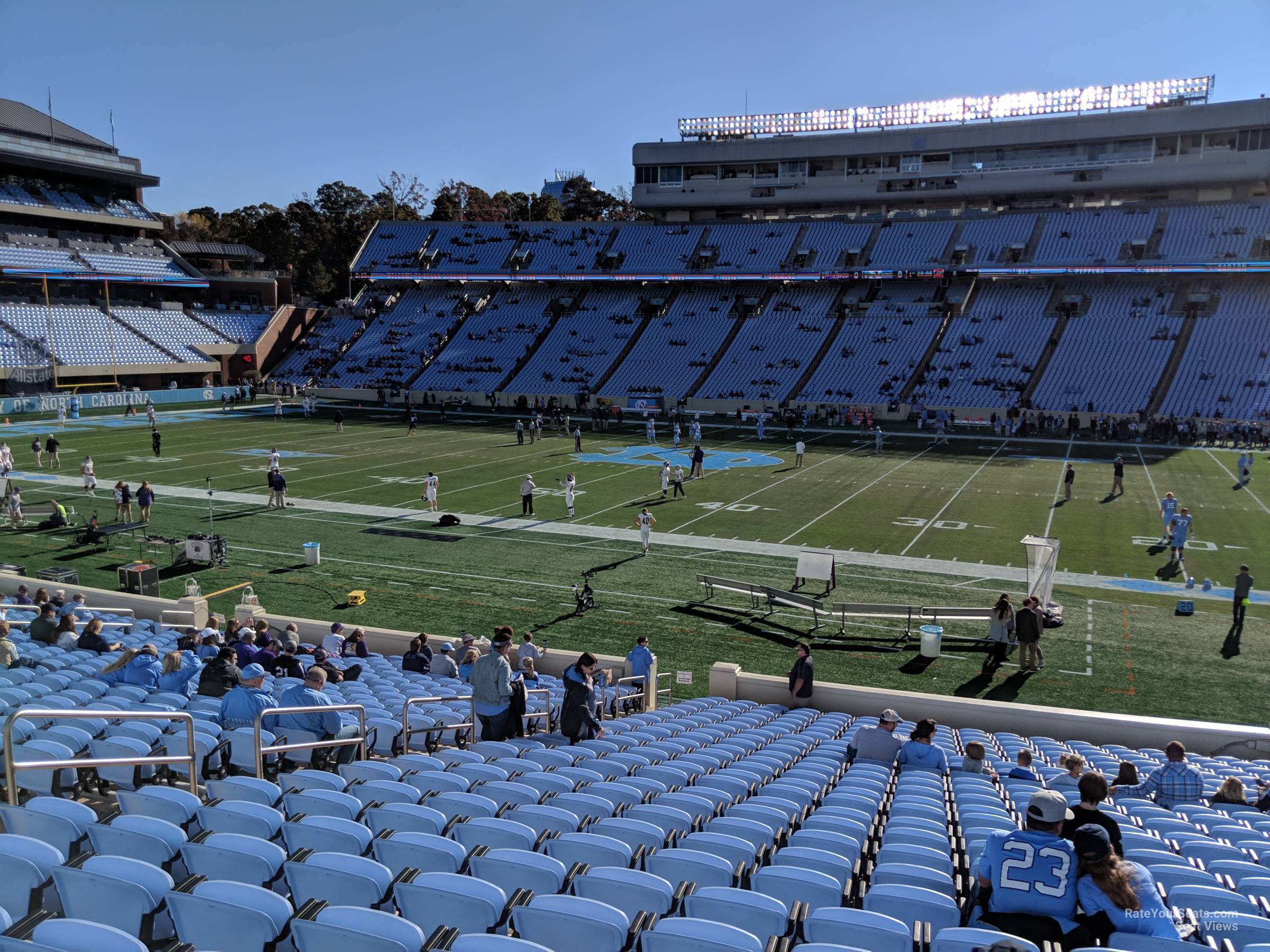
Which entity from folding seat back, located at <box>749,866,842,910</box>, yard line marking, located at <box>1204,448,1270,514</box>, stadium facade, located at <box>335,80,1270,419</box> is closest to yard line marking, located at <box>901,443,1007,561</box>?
yard line marking, located at <box>1204,448,1270,514</box>

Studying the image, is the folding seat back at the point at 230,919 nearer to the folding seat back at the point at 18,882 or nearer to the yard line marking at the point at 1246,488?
the folding seat back at the point at 18,882

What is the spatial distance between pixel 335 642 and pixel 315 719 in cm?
633

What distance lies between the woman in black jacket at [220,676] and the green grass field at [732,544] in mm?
8075

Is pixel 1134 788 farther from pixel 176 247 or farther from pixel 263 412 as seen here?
pixel 176 247

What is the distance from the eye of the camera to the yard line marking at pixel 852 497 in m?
27.4

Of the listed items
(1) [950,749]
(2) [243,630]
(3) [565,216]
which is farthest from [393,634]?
(3) [565,216]

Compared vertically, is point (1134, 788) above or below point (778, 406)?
below

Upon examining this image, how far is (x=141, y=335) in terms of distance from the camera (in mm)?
65562

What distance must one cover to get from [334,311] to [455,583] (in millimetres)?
63651

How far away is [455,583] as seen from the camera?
862 inches

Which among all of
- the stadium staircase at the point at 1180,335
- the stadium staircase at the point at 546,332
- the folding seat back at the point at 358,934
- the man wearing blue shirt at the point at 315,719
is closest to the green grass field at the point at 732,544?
the stadium staircase at the point at 1180,335

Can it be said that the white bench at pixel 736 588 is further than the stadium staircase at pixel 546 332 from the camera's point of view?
No

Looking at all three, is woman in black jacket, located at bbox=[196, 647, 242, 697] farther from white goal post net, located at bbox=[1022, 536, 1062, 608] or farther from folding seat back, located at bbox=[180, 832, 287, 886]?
white goal post net, located at bbox=[1022, 536, 1062, 608]

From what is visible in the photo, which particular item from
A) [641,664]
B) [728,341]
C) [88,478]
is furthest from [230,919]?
[728,341]
